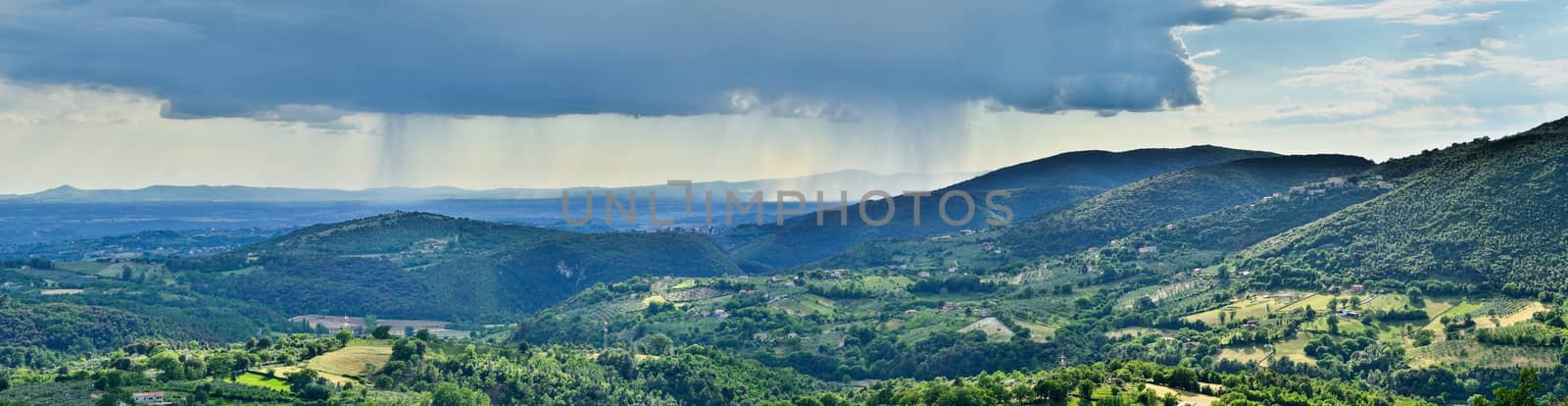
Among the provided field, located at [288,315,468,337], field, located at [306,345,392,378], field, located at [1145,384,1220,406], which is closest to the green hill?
field, located at [1145,384,1220,406]

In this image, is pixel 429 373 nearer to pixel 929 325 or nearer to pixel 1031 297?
pixel 929 325

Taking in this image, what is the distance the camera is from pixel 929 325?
125 m

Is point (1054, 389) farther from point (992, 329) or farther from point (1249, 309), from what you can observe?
point (1249, 309)

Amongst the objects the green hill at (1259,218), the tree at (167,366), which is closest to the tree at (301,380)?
the tree at (167,366)

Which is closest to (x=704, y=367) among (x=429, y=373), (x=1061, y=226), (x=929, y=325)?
(x=429, y=373)

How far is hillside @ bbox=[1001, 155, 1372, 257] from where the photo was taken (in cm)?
17225

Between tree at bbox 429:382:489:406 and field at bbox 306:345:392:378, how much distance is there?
23.7 ft

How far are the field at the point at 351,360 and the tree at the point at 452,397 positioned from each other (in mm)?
7215

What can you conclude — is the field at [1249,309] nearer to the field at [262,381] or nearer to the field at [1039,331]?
the field at [1039,331]

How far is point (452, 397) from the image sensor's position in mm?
77625

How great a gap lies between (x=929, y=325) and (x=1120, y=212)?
203ft

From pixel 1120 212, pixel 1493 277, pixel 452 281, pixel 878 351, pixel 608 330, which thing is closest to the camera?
pixel 1493 277

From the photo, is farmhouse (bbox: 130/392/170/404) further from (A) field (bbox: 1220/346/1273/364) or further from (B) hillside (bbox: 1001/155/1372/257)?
(B) hillside (bbox: 1001/155/1372/257)

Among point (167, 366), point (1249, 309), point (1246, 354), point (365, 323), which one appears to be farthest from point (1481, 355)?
point (365, 323)
